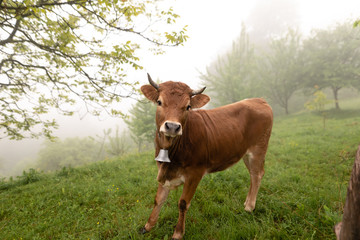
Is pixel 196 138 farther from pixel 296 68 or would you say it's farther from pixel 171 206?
pixel 296 68

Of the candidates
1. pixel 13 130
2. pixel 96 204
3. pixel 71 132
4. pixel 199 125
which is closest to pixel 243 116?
pixel 199 125

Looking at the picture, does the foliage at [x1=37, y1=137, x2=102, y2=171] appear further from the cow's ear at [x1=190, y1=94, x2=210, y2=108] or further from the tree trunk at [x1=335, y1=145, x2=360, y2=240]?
the tree trunk at [x1=335, y1=145, x2=360, y2=240]

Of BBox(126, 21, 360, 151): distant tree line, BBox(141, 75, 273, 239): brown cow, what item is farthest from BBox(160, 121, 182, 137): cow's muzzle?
BBox(126, 21, 360, 151): distant tree line

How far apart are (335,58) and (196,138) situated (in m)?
23.1

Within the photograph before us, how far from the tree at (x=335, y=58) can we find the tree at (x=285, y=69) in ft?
4.02

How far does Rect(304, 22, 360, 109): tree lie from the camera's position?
54.0 ft

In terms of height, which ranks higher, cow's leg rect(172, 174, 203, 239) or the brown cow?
the brown cow

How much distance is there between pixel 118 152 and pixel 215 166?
14.6m

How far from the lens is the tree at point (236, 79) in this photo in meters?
18.3

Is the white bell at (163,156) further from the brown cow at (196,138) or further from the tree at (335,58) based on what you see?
the tree at (335,58)

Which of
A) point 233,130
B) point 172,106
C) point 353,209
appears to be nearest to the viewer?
point 353,209

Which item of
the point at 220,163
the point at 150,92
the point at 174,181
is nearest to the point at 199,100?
the point at 150,92

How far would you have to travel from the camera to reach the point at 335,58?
17.3 meters

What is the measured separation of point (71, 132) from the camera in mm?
92812
